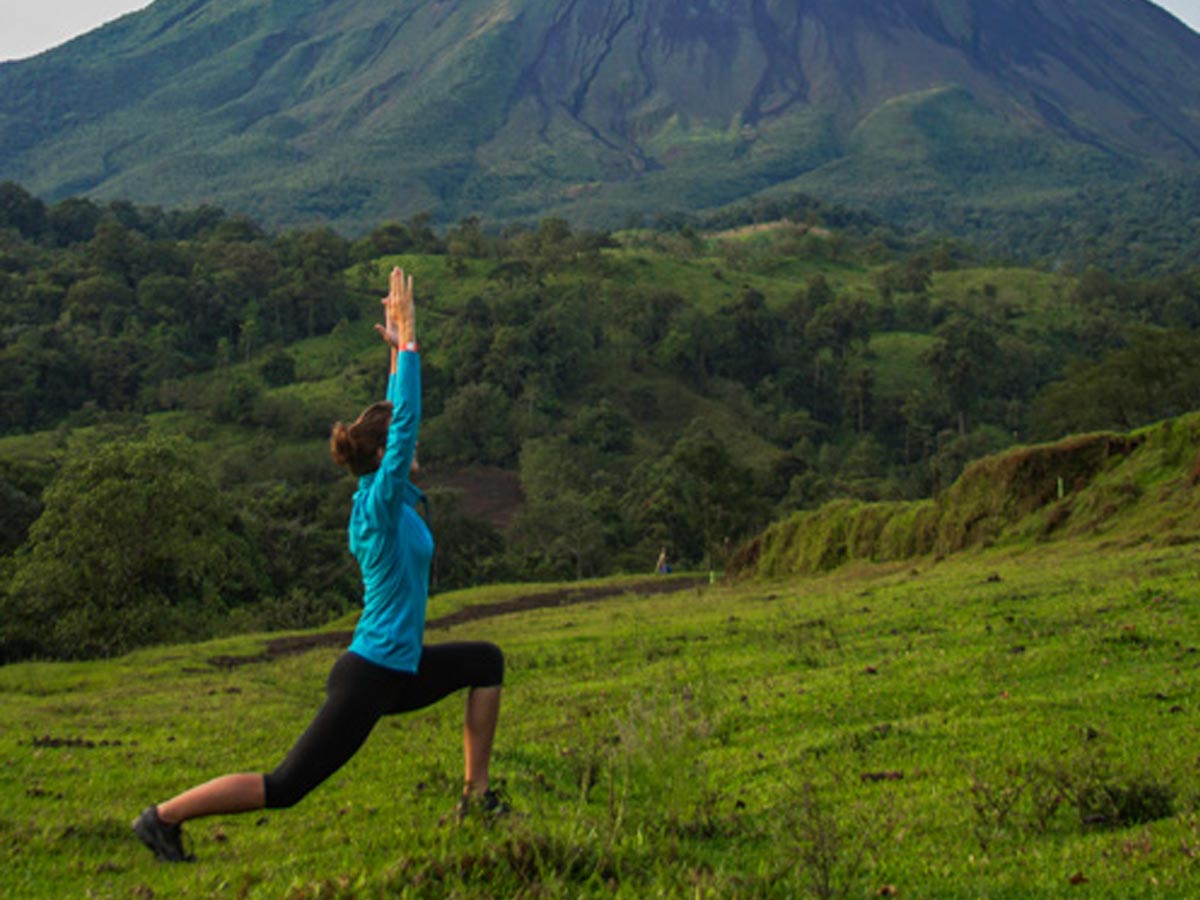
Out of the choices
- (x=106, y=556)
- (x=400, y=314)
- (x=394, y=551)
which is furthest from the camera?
(x=106, y=556)

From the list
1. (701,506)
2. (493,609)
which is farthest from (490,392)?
(493,609)

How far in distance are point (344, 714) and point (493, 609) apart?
29558mm

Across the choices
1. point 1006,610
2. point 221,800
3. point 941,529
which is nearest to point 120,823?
point 221,800

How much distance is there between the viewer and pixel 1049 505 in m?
25.8

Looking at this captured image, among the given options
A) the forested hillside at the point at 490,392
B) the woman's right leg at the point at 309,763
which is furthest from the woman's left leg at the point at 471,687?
the forested hillside at the point at 490,392

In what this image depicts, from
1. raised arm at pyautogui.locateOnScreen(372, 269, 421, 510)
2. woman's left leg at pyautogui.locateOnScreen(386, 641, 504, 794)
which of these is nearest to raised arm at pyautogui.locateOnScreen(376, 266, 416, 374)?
raised arm at pyautogui.locateOnScreen(372, 269, 421, 510)

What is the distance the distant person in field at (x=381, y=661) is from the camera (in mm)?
5457

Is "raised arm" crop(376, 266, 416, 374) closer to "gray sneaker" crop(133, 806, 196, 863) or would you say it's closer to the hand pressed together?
the hand pressed together

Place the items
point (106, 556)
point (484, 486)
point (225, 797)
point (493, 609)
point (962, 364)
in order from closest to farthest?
point (225, 797) → point (106, 556) → point (493, 609) → point (484, 486) → point (962, 364)

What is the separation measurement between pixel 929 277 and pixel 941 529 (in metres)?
104

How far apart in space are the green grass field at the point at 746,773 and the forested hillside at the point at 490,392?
1840 centimetres

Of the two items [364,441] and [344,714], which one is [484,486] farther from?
[344,714]

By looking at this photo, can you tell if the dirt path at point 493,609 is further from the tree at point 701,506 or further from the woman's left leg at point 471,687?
the woman's left leg at point 471,687

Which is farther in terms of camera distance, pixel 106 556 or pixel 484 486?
pixel 484 486
